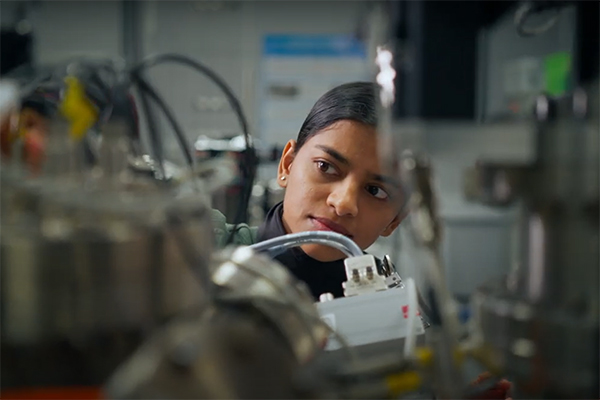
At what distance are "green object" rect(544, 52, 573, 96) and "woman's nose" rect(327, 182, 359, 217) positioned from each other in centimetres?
68

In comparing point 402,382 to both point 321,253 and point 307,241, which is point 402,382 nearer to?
point 307,241

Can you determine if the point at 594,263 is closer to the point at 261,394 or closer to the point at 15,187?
the point at 261,394

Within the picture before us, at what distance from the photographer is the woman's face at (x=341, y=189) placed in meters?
1.16

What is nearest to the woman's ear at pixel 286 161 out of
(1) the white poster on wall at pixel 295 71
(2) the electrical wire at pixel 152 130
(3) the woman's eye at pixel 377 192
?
(3) the woman's eye at pixel 377 192

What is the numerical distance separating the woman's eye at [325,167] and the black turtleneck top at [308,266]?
6.5 inches

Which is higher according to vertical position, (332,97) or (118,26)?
(118,26)

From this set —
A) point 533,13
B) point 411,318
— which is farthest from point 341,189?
point 533,13

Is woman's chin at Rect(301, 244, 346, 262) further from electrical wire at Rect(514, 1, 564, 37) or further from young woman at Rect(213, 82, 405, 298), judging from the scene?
electrical wire at Rect(514, 1, 564, 37)

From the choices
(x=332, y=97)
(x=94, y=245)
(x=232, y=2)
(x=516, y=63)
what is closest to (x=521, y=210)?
(x=516, y=63)

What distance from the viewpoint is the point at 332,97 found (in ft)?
4.29

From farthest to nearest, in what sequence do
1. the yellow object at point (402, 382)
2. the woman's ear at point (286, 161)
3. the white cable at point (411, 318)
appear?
the woman's ear at point (286, 161)
the white cable at point (411, 318)
the yellow object at point (402, 382)

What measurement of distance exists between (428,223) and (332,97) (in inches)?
34.4

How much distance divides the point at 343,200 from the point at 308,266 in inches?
6.7

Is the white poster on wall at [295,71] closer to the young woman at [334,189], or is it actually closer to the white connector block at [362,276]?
the young woman at [334,189]
